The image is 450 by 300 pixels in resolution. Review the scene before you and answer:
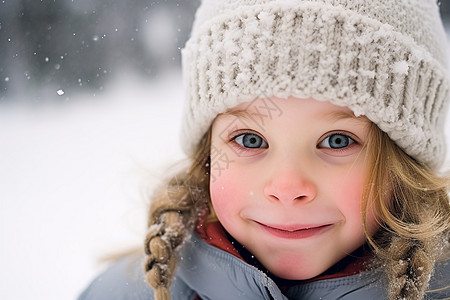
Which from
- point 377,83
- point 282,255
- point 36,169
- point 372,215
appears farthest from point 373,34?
point 36,169

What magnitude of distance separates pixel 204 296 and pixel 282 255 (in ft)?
0.84

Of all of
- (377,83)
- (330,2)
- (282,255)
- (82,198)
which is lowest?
(82,198)

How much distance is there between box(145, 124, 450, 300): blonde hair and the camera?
108 centimetres

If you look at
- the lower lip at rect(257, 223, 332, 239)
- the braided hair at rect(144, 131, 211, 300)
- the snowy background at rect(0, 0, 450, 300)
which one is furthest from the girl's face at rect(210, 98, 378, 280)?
the snowy background at rect(0, 0, 450, 300)

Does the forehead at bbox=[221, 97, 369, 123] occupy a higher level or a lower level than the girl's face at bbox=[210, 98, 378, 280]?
higher

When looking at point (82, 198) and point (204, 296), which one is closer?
point (204, 296)

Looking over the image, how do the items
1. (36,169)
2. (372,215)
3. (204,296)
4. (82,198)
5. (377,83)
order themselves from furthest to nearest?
(36,169) → (82,198) → (204,296) → (372,215) → (377,83)

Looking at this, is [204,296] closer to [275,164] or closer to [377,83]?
[275,164]

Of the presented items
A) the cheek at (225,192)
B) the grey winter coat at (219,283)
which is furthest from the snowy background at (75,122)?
the cheek at (225,192)

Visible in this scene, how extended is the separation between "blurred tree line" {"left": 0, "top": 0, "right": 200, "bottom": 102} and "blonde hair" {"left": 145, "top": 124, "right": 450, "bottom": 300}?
1.42 metres

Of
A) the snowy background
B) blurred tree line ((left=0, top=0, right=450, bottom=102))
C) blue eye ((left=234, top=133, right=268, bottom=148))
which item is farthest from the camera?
blurred tree line ((left=0, top=0, right=450, bottom=102))

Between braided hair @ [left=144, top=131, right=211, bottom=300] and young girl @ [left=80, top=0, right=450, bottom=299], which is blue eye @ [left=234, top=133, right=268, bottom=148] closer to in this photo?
young girl @ [left=80, top=0, right=450, bottom=299]

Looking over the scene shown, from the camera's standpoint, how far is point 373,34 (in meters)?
1.02

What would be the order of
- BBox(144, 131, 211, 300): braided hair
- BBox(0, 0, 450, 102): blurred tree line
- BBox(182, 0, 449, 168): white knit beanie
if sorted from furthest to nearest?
BBox(0, 0, 450, 102): blurred tree line, BBox(144, 131, 211, 300): braided hair, BBox(182, 0, 449, 168): white knit beanie
